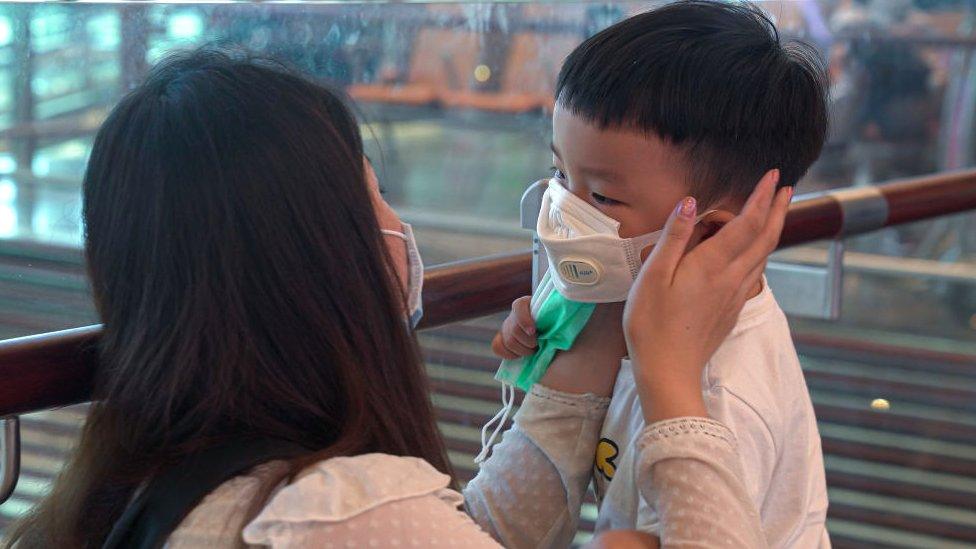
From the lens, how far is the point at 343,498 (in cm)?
80

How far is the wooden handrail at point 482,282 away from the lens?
0.93 metres

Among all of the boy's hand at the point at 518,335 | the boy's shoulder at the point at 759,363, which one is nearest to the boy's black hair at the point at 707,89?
the boy's shoulder at the point at 759,363

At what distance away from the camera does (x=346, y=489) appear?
0.80 m

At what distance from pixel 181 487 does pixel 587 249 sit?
0.49 m

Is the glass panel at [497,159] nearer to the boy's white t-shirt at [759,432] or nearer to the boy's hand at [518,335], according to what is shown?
the boy's hand at [518,335]

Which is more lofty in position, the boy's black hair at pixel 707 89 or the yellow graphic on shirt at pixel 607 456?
the boy's black hair at pixel 707 89

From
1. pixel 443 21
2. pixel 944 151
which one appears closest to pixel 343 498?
pixel 443 21

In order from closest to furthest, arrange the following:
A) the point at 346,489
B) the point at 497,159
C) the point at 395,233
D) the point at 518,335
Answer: the point at 346,489 → the point at 395,233 → the point at 518,335 → the point at 497,159

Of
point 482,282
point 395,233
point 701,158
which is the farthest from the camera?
point 482,282

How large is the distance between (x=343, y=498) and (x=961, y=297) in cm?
397

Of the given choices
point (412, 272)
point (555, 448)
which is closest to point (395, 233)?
point (412, 272)

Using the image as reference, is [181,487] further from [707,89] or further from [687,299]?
[707,89]

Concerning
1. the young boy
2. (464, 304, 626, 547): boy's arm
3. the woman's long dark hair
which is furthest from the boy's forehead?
the woman's long dark hair

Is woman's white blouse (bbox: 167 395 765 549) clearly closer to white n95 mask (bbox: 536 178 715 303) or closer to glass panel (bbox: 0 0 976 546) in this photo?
white n95 mask (bbox: 536 178 715 303)
